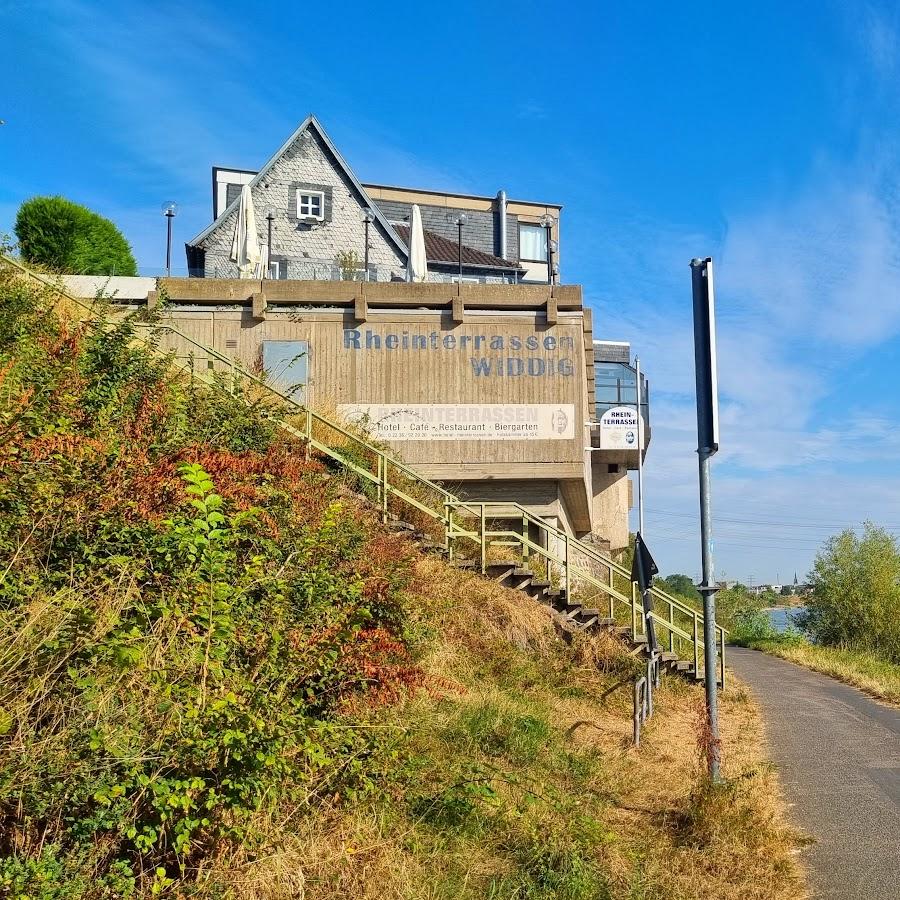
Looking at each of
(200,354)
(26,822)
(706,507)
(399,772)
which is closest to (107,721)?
(26,822)

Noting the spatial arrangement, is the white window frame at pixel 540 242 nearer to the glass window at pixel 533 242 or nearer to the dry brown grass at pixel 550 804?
the glass window at pixel 533 242

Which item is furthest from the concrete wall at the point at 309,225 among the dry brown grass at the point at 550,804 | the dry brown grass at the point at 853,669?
the dry brown grass at the point at 550,804

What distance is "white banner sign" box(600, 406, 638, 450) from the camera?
116ft

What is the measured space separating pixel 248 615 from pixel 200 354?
1208 centimetres

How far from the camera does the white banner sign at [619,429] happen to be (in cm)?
3538

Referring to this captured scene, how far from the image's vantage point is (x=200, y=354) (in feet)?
56.8

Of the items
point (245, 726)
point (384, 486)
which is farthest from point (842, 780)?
point (245, 726)

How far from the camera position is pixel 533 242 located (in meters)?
58.1

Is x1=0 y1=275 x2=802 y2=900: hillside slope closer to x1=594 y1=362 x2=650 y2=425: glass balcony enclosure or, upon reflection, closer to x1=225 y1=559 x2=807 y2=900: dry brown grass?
x1=225 y1=559 x2=807 y2=900: dry brown grass

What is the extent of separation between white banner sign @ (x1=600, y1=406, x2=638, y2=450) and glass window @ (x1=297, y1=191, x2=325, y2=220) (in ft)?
45.3

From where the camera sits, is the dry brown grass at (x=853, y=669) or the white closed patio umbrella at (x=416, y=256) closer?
the dry brown grass at (x=853, y=669)

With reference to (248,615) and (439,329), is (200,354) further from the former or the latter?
(248,615)

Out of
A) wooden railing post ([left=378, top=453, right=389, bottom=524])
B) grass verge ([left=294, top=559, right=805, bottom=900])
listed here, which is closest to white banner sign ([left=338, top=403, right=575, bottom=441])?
wooden railing post ([left=378, top=453, right=389, bottom=524])

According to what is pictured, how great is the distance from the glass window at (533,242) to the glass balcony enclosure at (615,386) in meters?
23.1
